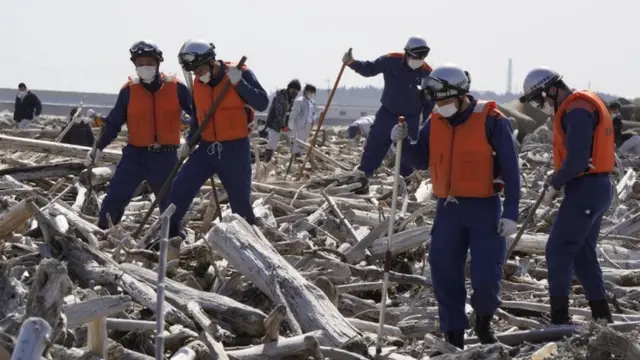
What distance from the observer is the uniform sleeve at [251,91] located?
33.8ft

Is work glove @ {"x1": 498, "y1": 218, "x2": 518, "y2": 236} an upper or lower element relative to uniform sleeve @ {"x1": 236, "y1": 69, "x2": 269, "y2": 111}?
lower

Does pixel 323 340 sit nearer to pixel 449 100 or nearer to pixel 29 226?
pixel 449 100

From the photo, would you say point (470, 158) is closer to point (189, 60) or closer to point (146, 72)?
point (189, 60)

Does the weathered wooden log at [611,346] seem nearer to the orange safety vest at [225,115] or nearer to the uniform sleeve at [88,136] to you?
the orange safety vest at [225,115]

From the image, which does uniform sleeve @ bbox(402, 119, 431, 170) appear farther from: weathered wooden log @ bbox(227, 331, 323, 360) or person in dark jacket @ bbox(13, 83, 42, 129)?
person in dark jacket @ bbox(13, 83, 42, 129)

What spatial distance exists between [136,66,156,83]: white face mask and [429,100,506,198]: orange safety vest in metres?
3.73

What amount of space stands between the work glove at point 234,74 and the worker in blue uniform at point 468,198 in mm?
2648

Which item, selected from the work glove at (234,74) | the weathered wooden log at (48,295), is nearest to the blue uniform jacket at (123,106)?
the work glove at (234,74)

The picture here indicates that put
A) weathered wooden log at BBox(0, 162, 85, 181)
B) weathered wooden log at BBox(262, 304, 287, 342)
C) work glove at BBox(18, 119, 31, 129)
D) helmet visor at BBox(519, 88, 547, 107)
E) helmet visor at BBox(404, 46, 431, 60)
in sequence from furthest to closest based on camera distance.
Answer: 1. work glove at BBox(18, 119, 31, 129)
2. helmet visor at BBox(404, 46, 431, 60)
3. weathered wooden log at BBox(0, 162, 85, 181)
4. helmet visor at BBox(519, 88, 547, 107)
5. weathered wooden log at BBox(262, 304, 287, 342)

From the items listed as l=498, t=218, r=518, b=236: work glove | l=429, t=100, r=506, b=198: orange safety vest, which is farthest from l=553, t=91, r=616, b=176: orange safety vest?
l=498, t=218, r=518, b=236: work glove

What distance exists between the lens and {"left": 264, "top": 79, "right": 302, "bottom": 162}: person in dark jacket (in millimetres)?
20859

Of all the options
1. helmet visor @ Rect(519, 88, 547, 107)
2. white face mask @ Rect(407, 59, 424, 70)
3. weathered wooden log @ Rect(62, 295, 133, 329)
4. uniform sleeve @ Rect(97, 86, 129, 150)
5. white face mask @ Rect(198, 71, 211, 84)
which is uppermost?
white face mask @ Rect(407, 59, 424, 70)

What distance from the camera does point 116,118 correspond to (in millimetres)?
11125

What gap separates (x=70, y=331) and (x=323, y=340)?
1621mm
